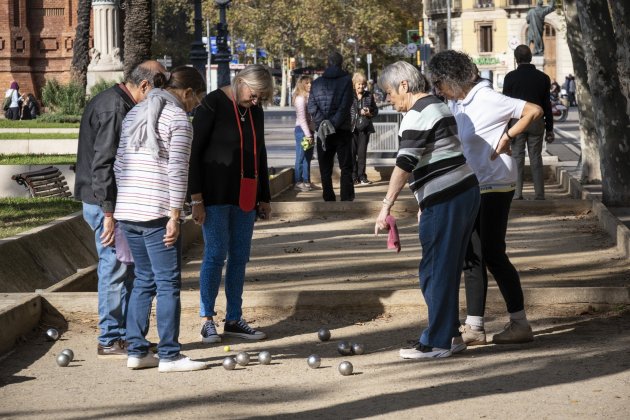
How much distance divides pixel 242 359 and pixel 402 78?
6.40 ft

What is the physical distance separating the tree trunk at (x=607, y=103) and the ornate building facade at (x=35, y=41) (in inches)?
1641

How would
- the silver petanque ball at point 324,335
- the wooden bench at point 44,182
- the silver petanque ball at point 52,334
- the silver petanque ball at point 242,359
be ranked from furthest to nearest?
1. the wooden bench at point 44,182
2. the silver petanque ball at point 52,334
3. the silver petanque ball at point 324,335
4. the silver petanque ball at point 242,359

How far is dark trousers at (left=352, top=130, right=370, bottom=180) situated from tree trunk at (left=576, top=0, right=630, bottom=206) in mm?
4584

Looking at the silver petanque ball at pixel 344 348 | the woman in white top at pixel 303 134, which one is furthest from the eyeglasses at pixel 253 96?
the woman in white top at pixel 303 134

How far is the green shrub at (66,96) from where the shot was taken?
3791 cm

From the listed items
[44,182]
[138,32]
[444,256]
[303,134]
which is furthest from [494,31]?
[444,256]

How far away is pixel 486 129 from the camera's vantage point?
8789 mm

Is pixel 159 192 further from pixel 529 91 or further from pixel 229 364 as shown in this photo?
pixel 529 91

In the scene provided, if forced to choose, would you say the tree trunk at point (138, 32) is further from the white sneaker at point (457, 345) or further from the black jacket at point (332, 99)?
the white sneaker at point (457, 345)

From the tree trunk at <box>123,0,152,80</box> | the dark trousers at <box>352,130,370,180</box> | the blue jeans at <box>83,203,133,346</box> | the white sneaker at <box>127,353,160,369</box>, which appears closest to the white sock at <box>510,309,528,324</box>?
the white sneaker at <box>127,353,160,369</box>

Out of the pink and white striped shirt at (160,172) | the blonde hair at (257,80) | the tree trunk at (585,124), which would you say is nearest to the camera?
the pink and white striped shirt at (160,172)

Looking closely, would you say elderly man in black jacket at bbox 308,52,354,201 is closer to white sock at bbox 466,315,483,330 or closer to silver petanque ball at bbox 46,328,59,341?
silver petanque ball at bbox 46,328,59,341

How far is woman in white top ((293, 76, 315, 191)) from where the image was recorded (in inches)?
800

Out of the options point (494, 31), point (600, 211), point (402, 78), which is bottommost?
point (600, 211)
